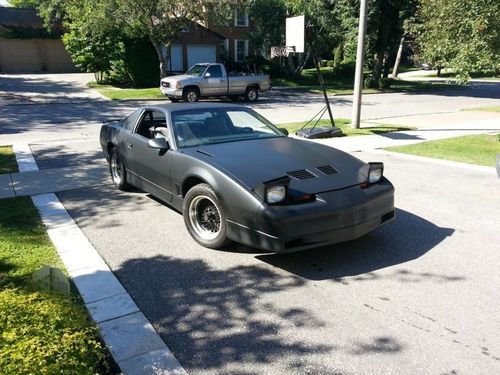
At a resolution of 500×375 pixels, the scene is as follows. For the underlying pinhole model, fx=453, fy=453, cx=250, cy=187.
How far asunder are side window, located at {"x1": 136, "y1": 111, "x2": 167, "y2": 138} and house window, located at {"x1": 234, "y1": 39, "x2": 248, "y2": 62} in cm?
3858

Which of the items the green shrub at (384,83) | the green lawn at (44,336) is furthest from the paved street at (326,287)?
the green shrub at (384,83)

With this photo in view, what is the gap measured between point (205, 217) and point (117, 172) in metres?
2.73

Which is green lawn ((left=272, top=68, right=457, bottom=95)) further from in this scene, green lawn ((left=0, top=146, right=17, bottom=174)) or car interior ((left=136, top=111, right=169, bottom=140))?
car interior ((left=136, top=111, right=169, bottom=140))

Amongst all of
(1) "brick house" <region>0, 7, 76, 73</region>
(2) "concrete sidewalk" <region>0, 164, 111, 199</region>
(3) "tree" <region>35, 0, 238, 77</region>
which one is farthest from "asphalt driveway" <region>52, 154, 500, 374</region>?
(1) "brick house" <region>0, 7, 76, 73</region>

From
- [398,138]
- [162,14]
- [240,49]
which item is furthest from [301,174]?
[240,49]

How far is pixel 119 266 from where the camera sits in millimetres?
4379

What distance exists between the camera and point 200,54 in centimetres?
3959

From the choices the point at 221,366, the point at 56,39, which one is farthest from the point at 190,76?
the point at 56,39

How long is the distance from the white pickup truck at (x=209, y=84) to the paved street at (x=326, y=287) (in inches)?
524

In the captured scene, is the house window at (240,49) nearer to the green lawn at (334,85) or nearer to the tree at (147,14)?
the green lawn at (334,85)

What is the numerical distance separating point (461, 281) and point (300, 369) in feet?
6.57

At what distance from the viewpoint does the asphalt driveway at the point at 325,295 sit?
9.89ft

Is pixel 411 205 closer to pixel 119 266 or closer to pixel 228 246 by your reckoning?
pixel 228 246

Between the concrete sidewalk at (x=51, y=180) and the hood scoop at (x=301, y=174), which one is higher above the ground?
the hood scoop at (x=301, y=174)
